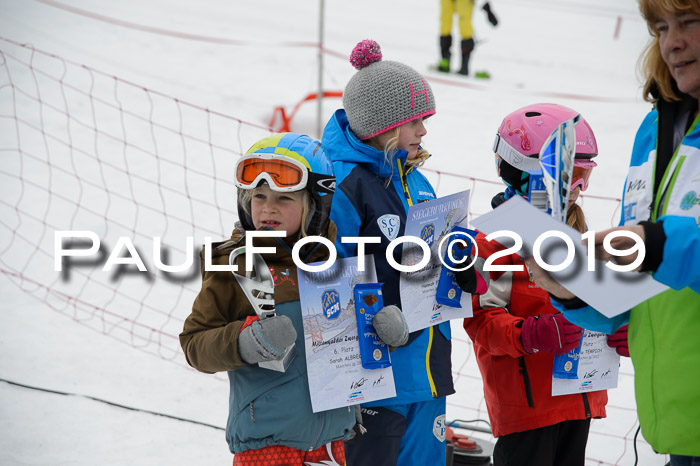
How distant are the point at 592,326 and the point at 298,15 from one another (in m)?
12.1

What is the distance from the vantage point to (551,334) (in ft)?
8.05

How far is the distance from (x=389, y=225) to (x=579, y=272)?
3.68 ft

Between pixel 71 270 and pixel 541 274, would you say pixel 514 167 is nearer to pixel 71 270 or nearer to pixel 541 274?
pixel 541 274

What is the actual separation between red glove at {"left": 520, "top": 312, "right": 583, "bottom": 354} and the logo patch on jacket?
563 millimetres

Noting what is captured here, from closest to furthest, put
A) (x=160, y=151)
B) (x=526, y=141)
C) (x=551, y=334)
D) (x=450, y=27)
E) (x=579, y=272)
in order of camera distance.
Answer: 1. (x=579, y=272)
2. (x=551, y=334)
3. (x=526, y=141)
4. (x=160, y=151)
5. (x=450, y=27)

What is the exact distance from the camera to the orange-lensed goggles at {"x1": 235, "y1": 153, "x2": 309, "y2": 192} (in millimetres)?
2213

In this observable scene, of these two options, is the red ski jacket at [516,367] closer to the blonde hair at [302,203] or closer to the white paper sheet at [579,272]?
the blonde hair at [302,203]

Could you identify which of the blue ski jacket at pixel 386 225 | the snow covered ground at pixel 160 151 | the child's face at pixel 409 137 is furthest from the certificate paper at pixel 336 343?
the snow covered ground at pixel 160 151

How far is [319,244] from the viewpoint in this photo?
2299mm

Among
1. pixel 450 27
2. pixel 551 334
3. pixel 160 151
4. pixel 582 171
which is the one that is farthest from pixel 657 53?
pixel 450 27

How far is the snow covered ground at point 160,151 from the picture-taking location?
3840mm

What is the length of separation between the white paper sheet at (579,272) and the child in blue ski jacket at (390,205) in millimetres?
1013

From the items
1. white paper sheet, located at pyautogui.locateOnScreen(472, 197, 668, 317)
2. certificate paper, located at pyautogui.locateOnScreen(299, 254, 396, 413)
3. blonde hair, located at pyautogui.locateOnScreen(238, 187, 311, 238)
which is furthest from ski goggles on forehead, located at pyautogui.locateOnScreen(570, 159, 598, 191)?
white paper sheet, located at pyautogui.locateOnScreen(472, 197, 668, 317)

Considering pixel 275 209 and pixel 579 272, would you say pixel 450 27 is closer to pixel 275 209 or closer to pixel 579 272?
pixel 275 209
